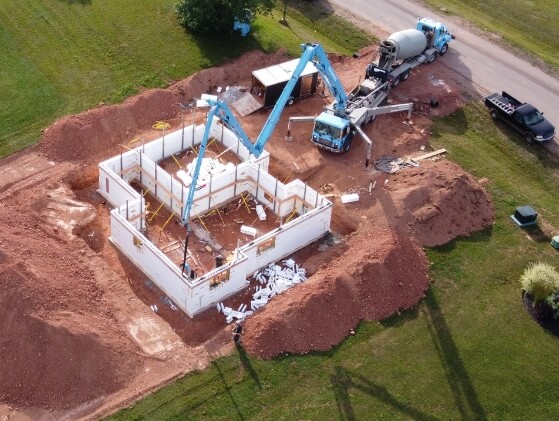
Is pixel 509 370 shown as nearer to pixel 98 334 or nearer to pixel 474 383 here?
pixel 474 383

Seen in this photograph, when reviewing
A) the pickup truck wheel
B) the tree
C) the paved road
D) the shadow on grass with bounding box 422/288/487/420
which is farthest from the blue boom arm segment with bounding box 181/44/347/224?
the paved road

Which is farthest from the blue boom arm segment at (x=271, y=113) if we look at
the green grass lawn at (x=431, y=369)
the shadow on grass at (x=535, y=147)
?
the shadow on grass at (x=535, y=147)

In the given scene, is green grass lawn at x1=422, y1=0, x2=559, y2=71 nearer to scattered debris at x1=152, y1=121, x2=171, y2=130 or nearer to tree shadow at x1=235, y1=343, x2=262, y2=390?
scattered debris at x1=152, y1=121, x2=171, y2=130

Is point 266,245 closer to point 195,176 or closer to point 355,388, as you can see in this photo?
point 195,176

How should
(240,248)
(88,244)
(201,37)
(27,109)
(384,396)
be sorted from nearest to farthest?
(384,396), (240,248), (88,244), (27,109), (201,37)

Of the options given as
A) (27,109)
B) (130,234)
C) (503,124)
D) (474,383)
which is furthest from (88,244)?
(503,124)

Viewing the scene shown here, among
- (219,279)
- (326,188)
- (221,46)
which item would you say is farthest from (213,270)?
(221,46)
